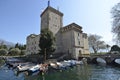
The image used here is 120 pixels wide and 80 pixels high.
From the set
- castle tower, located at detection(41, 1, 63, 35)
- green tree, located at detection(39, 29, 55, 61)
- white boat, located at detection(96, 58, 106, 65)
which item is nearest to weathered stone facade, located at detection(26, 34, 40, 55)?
castle tower, located at detection(41, 1, 63, 35)

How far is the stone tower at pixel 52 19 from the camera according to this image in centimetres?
6475

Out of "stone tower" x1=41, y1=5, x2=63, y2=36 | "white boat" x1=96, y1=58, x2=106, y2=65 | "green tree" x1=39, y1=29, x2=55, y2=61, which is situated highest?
"stone tower" x1=41, y1=5, x2=63, y2=36

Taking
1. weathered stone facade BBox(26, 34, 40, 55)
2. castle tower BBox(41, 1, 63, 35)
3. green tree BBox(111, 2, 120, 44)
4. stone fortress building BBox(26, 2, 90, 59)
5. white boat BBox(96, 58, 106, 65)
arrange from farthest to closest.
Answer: weathered stone facade BBox(26, 34, 40, 55) → castle tower BBox(41, 1, 63, 35) → stone fortress building BBox(26, 2, 90, 59) → white boat BBox(96, 58, 106, 65) → green tree BBox(111, 2, 120, 44)

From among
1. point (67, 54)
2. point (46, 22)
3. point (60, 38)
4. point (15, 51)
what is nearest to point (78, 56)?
point (67, 54)

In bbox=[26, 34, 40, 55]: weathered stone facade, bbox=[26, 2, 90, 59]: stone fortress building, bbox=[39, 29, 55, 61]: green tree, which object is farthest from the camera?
bbox=[26, 34, 40, 55]: weathered stone facade

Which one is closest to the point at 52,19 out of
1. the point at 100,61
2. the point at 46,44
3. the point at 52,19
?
the point at 52,19

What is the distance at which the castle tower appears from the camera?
64.8 meters

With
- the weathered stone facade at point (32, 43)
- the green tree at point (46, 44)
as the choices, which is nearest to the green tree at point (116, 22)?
the green tree at point (46, 44)

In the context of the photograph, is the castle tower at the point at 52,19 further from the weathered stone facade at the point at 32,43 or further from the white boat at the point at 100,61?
the white boat at the point at 100,61

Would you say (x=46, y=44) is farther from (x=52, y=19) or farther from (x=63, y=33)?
(x=63, y=33)

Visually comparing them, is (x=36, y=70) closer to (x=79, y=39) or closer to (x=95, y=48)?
(x=79, y=39)

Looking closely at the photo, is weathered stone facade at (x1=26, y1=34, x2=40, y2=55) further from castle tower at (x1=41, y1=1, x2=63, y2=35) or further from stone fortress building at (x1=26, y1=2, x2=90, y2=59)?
stone fortress building at (x1=26, y1=2, x2=90, y2=59)

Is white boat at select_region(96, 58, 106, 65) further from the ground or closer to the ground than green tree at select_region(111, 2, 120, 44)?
closer to the ground

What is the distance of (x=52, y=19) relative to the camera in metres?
66.2
